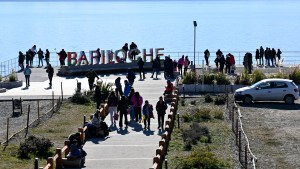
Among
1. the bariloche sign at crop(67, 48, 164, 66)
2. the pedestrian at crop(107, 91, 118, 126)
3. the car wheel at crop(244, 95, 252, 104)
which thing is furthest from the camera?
the bariloche sign at crop(67, 48, 164, 66)

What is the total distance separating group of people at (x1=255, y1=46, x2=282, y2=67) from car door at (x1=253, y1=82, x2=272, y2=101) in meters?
14.1

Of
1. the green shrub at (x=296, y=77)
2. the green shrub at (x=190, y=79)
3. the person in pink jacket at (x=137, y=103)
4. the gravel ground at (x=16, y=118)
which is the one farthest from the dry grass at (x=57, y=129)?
the green shrub at (x=296, y=77)

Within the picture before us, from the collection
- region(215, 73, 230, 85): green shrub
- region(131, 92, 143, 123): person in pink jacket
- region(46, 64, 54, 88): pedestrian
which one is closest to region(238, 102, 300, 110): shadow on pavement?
region(215, 73, 230, 85): green shrub

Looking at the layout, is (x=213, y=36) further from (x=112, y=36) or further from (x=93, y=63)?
(x=93, y=63)

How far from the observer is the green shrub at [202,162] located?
24.9 m

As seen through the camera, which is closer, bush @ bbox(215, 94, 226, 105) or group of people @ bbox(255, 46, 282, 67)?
bush @ bbox(215, 94, 226, 105)

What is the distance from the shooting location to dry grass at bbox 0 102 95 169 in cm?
2599

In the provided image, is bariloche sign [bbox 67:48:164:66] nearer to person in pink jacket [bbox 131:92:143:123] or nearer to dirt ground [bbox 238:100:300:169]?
dirt ground [bbox 238:100:300:169]

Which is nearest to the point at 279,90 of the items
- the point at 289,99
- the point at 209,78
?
the point at 289,99

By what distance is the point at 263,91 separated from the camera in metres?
40.3

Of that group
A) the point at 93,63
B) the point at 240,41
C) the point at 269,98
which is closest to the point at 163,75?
the point at 93,63

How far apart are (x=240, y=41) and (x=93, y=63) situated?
261 ft

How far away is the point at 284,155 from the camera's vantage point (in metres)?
28.6

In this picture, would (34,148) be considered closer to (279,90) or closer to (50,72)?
(279,90)
